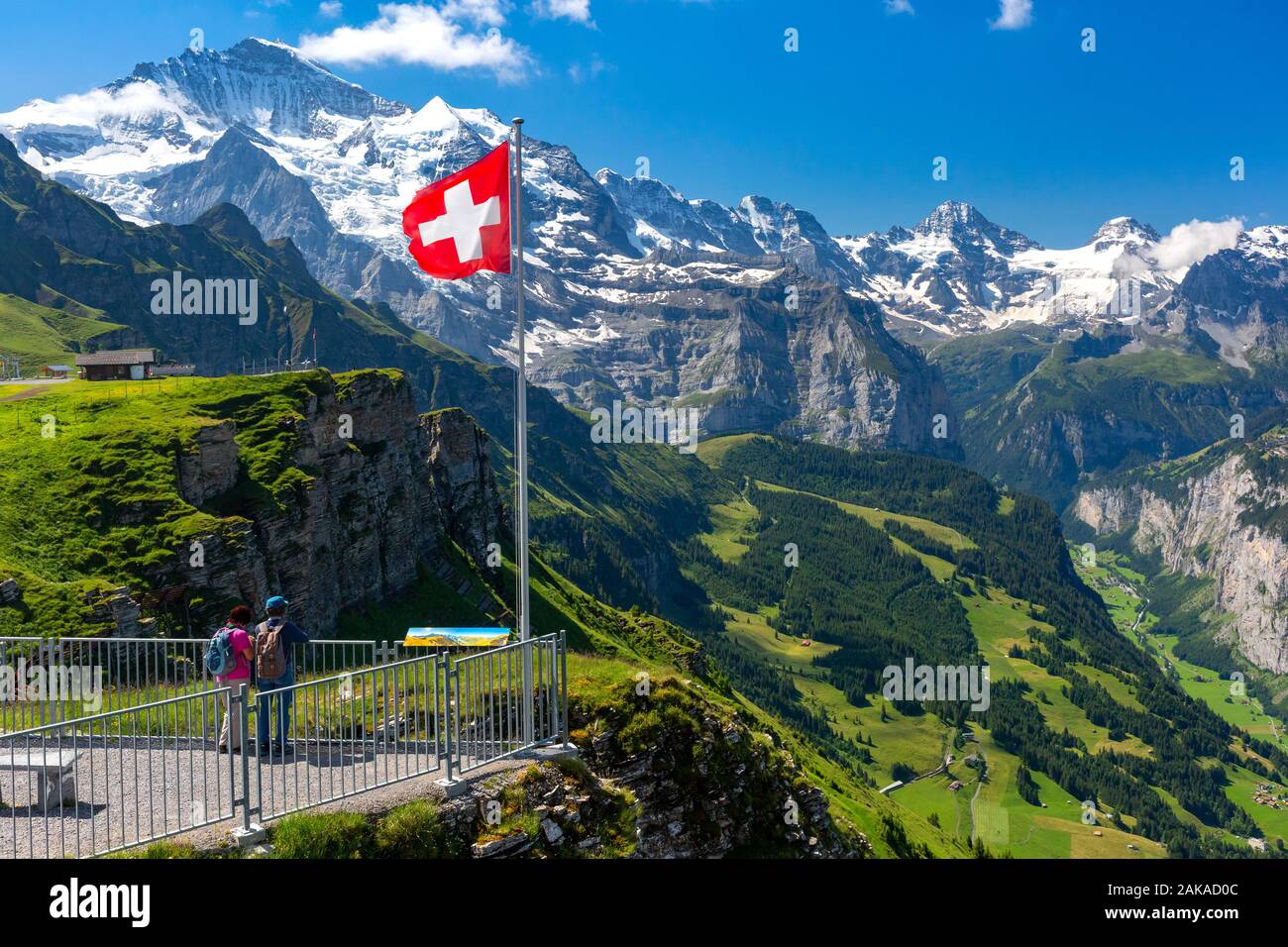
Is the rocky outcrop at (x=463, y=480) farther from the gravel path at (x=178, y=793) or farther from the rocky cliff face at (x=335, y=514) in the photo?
the gravel path at (x=178, y=793)

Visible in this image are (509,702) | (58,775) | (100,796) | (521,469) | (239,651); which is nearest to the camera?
(58,775)

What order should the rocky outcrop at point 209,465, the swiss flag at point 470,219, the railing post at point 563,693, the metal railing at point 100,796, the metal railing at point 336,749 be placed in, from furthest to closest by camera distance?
the rocky outcrop at point 209,465, the swiss flag at point 470,219, the railing post at point 563,693, the metal railing at point 336,749, the metal railing at point 100,796

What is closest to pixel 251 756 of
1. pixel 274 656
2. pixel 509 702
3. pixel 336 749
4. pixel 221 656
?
pixel 336 749

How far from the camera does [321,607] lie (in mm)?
86875

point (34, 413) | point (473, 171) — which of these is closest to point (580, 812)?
point (473, 171)

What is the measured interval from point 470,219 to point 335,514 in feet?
229

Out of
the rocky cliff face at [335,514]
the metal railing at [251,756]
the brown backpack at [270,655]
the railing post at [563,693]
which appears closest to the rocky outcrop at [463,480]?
the rocky cliff face at [335,514]

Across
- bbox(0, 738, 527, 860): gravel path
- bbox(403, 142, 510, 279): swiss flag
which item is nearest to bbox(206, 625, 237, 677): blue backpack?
bbox(0, 738, 527, 860): gravel path

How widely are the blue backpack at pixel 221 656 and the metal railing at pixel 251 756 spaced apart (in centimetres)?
76

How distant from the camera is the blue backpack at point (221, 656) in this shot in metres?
24.4

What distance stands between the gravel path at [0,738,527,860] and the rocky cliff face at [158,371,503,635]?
48466mm

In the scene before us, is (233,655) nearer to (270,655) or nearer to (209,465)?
(270,655)

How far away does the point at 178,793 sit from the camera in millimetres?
19297
